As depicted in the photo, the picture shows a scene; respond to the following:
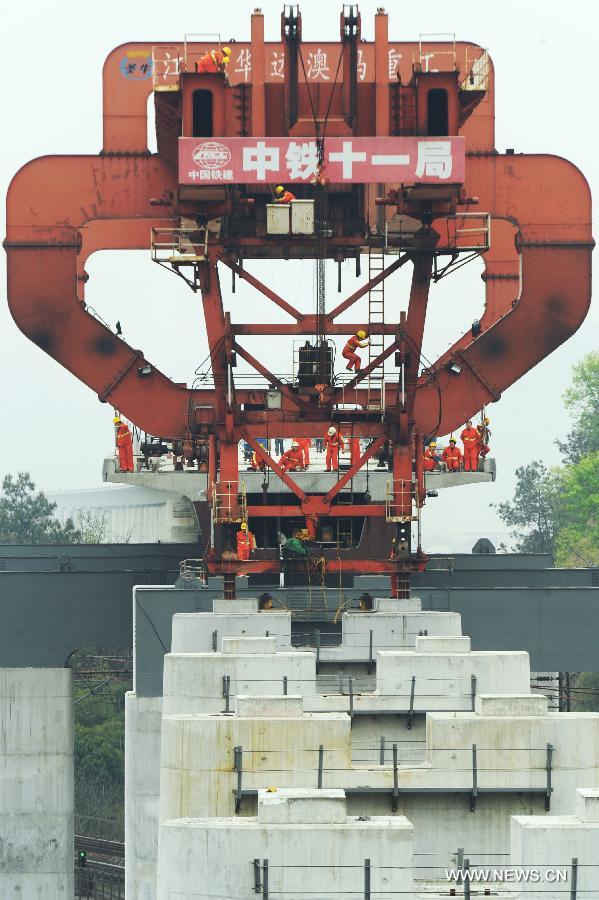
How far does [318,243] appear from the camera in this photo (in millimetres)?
46406

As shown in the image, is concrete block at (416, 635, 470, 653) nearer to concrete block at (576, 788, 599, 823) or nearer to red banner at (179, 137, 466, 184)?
concrete block at (576, 788, 599, 823)

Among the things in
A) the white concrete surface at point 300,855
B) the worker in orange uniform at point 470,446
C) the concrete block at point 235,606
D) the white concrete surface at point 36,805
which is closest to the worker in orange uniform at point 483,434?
the worker in orange uniform at point 470,446

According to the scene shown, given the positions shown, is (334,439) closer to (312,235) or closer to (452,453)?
(312,235)

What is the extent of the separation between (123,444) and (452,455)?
8.44m

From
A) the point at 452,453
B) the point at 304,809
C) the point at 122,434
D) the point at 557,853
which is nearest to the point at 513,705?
the point at 304,809

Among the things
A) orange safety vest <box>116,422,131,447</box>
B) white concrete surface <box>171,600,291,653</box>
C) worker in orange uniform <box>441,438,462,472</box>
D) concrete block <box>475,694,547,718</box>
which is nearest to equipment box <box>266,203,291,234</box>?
white concrete surface <box>171,600,291,653</box>

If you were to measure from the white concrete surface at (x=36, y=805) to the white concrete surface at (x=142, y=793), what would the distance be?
5.61 m

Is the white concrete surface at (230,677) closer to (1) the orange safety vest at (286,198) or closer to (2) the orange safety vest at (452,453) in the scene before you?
(1) the orange safety vest at (286,198)

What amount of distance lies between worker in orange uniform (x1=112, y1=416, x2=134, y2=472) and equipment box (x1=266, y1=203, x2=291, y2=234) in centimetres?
1177

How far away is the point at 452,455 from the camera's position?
60.3 metres

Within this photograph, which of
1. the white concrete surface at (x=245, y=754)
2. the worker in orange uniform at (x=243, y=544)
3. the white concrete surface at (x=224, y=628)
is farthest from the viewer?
the worker in orange uniform at (x=243, y=544)

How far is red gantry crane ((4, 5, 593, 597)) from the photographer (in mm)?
45031

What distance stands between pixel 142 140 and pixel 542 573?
14386 mm

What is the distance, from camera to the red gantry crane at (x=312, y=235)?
148 feet
